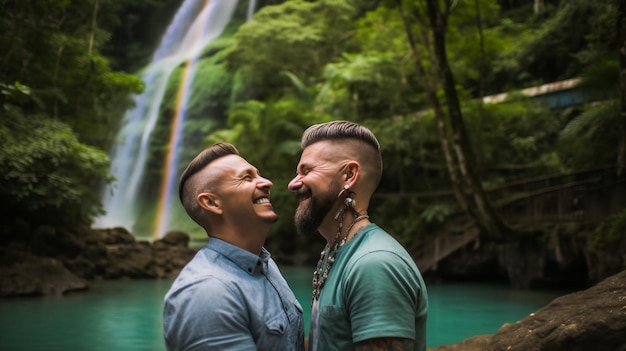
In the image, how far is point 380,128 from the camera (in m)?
18.4

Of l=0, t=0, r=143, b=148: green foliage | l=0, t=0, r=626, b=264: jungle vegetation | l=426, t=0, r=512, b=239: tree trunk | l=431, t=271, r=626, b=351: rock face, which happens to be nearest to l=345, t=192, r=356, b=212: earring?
l=431, t=271, r=626, b=351: rock face

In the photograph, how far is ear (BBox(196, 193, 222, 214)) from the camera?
2145mm

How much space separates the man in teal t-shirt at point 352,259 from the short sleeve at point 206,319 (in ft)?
0.87

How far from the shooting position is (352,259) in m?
1.89

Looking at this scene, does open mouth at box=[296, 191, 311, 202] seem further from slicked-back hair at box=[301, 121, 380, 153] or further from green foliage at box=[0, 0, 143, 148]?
green foliage at box=[0, 0, 143, 148]

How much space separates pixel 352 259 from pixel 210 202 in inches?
22.0

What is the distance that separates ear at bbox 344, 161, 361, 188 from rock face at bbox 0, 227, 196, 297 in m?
12.0

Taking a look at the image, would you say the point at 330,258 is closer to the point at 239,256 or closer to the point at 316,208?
the point at 316,208

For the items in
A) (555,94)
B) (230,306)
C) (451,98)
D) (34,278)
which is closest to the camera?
(230,306)

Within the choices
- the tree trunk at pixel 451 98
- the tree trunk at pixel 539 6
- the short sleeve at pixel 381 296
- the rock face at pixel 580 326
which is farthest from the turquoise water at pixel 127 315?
the tree trunk at pixel 539 6

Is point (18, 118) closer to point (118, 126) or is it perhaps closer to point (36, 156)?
point (36, 156)

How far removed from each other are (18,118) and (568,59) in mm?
16534

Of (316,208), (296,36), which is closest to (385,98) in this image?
(296,36)

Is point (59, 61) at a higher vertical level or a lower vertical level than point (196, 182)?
higher
